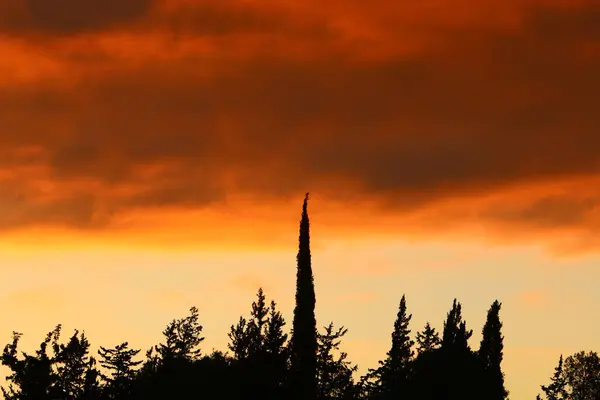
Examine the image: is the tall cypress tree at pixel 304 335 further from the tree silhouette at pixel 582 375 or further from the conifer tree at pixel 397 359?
the tree silhouette at pixel 582 375

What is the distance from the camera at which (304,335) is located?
365ft

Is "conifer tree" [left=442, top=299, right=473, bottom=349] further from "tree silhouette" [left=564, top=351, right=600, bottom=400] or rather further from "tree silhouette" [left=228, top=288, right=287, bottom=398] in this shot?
"tree silhouette" [left=564, top=351, right=600, bottom=400]

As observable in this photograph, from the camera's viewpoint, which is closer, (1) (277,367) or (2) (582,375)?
(1) (277,367)

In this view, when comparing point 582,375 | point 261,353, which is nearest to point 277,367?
point 261,353

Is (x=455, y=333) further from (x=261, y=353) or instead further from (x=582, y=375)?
(x=582, y=375)

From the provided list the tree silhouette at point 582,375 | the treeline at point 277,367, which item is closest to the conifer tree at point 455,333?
the treeline at point 277,367

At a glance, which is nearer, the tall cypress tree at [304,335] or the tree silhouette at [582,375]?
the tall cypress tree at [304,335]

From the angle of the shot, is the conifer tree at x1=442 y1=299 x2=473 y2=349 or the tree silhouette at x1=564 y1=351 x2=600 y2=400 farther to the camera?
the tree silhouette at x1=564 y1=351 x2=600 y2=400

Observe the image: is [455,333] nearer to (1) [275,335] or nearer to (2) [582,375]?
(1) [275,335]

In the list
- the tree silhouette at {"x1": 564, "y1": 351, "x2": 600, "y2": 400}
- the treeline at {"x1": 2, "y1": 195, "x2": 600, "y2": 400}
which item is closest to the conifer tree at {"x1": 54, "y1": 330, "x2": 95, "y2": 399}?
the treeline at {"x1": 2, "y1": 195, "x2": 600, "y2": 400}

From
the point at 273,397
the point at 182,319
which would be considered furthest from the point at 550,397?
the point at 273,397

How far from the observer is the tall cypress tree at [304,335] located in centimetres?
10844

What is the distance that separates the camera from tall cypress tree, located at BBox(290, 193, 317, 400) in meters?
108

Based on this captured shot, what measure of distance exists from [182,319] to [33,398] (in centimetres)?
1899
